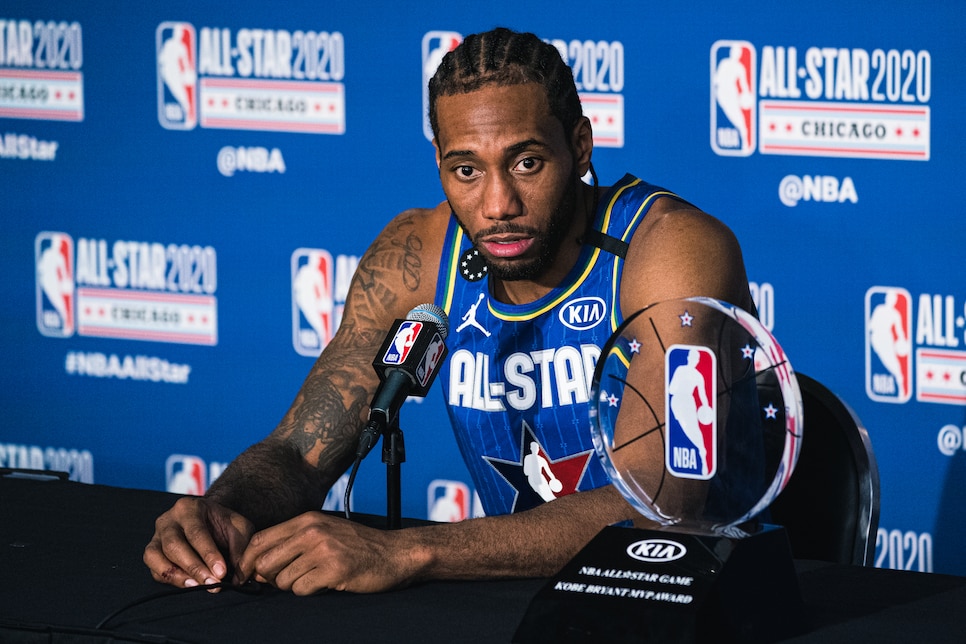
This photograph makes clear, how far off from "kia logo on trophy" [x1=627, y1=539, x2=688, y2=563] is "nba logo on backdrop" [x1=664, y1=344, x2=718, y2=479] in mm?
69

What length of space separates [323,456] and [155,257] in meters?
1.72

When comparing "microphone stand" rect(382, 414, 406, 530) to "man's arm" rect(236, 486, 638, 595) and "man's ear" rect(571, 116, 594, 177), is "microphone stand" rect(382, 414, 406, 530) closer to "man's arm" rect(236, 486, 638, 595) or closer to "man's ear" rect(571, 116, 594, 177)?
"man's arm" rect(236, 486, 638, 595)

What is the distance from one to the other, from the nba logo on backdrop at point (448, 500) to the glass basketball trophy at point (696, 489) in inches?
75.2

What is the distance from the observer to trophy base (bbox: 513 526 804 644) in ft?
3.93

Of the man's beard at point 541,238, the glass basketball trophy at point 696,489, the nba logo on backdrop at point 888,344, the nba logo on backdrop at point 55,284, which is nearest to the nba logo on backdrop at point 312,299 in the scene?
the nba logo on backdrop at point 55,284

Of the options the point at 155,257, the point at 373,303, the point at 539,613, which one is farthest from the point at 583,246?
the point at 155,257

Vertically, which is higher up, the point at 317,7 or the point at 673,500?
the point at 317,7

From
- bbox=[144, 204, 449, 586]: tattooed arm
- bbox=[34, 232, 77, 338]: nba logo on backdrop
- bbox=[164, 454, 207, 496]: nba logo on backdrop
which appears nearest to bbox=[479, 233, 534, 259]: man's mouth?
bbox=[144, 204, 449, 586]: tattooed arm

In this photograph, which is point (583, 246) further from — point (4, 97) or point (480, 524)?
point (4, 97)

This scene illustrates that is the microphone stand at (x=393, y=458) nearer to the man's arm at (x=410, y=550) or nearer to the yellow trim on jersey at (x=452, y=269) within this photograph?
the man's arm at (x=410, y=550)

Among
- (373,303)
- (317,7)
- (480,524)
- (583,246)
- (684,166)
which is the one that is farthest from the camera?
(317,7)

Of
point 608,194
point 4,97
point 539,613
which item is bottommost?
point 539,613

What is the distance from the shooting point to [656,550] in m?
1.27

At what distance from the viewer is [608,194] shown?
6.52 feet
